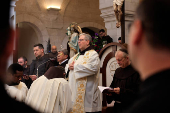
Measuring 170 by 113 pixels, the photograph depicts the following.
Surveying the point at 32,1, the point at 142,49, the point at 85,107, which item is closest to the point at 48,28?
the point at 32,1

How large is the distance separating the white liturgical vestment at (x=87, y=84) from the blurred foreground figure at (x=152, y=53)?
189 inches

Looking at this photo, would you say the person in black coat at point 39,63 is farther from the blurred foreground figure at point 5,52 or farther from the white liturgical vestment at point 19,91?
the blurred foreground figure at point 5,52

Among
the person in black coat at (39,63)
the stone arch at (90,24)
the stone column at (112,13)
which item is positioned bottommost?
the person in black coat at (39,63)

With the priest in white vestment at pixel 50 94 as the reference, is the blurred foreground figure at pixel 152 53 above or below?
above

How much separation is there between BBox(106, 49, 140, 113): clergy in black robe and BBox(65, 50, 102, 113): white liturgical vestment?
1320 mm

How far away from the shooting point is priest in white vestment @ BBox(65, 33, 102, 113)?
5.87 metres

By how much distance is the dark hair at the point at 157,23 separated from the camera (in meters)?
0.97

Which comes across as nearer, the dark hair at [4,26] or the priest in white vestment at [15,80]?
the dark hair at [4,26]

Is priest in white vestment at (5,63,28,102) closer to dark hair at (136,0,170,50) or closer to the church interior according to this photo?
dark hair at (136,0,170,50)

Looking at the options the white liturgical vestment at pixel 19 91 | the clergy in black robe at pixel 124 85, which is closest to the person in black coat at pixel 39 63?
the white liturgical vestment at pixel 19 91

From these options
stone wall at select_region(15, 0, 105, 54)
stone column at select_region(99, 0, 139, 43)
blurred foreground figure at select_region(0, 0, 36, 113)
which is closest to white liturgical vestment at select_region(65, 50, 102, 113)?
stone column at select_region(99, 0, 139, 43)

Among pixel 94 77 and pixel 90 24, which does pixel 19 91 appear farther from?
pixel 90 24

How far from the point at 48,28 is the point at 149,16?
40.4 ft

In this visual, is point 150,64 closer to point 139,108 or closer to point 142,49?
point 142,49
